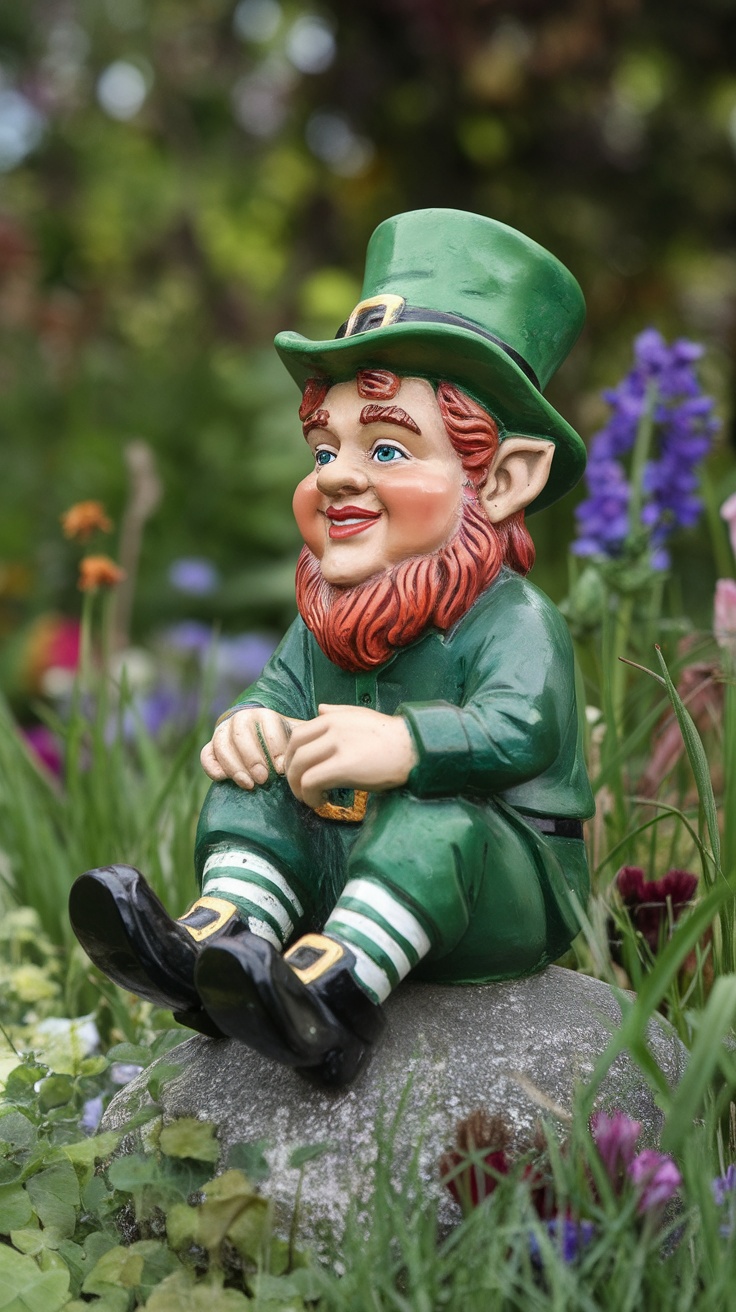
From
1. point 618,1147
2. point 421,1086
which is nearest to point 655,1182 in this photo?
point 618,1147

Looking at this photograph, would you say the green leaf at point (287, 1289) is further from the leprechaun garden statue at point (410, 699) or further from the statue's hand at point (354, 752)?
the statue's hand at point (354, 752)

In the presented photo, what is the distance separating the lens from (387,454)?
1702mm

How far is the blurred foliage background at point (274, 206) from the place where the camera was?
5008 millimetres

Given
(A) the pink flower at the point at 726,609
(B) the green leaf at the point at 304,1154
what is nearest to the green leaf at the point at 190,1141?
(B) the green leaf at the point at 304,1154

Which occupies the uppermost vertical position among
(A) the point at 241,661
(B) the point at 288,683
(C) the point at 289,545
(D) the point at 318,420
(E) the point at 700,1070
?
(C) the point at 289,545

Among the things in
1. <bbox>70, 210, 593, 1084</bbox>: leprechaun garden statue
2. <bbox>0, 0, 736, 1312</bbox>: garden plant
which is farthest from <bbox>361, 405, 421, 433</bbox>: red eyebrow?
<bbox>0, 0, 736, 1312</bbox>: garden plant

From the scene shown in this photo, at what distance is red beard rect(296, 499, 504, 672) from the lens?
1.68 metres

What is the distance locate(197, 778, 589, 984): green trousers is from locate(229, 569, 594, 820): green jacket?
0.04 meters

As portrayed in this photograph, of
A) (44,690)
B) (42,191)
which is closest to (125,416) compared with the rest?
(44,690)

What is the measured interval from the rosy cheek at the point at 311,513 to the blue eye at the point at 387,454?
91 millimetres

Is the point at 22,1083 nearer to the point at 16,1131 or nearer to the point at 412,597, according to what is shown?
the point at 16,1131

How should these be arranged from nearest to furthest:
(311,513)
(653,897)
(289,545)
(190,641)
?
(311,513) < (653,897) < (190,641) < (289,545)

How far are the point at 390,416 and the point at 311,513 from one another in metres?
0.17

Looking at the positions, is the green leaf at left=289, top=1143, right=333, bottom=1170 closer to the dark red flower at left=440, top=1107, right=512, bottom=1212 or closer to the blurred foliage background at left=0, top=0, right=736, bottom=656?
the dark red flower at left=440, top=1107, right=512, bottom=1212
